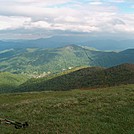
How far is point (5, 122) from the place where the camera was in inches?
1095

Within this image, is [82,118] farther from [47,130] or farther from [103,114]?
[47,130]

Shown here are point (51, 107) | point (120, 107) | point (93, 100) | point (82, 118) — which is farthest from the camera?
point (93, 100)

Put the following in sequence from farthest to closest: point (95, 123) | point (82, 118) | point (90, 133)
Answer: point (82, 118) < point (95, 123) < point (90, 133)

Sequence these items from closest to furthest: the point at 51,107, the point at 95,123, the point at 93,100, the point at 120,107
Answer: the point at 95,123
the point at 120,107
the point at 51,107
the point at 93,100

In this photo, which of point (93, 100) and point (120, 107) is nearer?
point (120, 107)

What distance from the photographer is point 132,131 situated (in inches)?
934

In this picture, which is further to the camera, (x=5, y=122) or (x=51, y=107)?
(x=51, y=107)

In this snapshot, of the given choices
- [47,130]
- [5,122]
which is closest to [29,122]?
[5,122]

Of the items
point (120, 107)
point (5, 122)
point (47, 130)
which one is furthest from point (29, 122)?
point (120, 107)

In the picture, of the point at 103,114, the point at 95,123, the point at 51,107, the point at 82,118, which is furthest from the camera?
the point at 51,107

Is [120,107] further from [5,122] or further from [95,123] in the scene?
[5,122]

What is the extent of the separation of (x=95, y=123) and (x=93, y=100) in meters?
14.0

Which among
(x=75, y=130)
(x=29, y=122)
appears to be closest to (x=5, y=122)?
(x=29, y=122)

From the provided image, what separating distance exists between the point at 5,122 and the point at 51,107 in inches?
387
